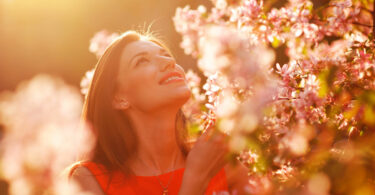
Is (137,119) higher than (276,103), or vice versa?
(276,103)

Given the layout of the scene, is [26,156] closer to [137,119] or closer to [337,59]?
[137,119]

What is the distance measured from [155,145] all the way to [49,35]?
7.91m

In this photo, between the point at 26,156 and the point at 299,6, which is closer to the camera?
the point at 26,156

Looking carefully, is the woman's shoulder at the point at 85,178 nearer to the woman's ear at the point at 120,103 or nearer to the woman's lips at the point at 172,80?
the woman's ear at the point at 120,103

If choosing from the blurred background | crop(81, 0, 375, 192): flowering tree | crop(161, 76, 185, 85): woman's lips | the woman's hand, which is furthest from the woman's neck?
the blurred background

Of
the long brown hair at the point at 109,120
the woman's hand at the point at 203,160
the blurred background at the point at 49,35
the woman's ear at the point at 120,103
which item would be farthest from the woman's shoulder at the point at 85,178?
the blurred background at the point at 49,35

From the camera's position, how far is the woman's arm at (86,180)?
2.34 metres

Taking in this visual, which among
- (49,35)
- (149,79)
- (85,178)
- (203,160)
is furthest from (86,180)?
(49,35)

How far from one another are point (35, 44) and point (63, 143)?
7891 millimetres

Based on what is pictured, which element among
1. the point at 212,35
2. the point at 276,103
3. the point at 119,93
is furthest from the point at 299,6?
the point at 212,35

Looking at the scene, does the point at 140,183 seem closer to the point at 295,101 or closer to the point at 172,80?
the point at 172,80

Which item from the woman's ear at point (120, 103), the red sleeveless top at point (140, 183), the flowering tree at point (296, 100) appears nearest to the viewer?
the flowering tree at point (296, 100)

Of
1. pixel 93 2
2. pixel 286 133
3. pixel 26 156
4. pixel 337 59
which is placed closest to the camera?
pixel 286 133

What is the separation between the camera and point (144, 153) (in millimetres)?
2568
